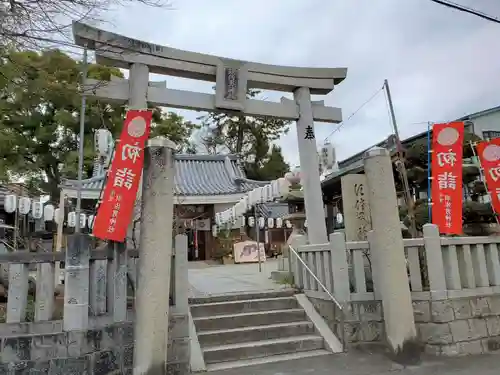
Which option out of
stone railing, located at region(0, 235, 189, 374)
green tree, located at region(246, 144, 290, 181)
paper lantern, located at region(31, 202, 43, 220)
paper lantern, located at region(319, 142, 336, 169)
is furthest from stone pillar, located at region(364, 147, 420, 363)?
green tree, located at region(246, 144, 290, 181)

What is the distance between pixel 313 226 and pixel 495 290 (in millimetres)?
3422

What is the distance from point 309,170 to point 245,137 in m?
23.9

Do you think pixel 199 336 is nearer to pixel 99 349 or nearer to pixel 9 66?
pixel 99 349

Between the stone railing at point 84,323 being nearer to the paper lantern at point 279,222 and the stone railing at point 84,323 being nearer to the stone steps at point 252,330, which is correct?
the stone steps at point 252,330

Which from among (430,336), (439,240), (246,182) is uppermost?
(246,182)

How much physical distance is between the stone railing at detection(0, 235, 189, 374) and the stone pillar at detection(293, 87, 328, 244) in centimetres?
364

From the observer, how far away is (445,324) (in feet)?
19.4

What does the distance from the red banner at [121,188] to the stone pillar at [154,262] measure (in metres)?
0.33

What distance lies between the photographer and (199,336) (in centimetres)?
598

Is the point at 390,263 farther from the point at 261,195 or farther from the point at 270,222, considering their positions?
the point at 270,222

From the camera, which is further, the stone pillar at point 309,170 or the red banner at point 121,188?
the stone pillar at point 309,170

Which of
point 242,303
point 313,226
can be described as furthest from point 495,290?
point 242,303

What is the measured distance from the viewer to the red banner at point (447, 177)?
22.6 ft

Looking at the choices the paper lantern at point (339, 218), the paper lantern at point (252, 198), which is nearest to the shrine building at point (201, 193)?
the paper lantern at point (252, 198)
